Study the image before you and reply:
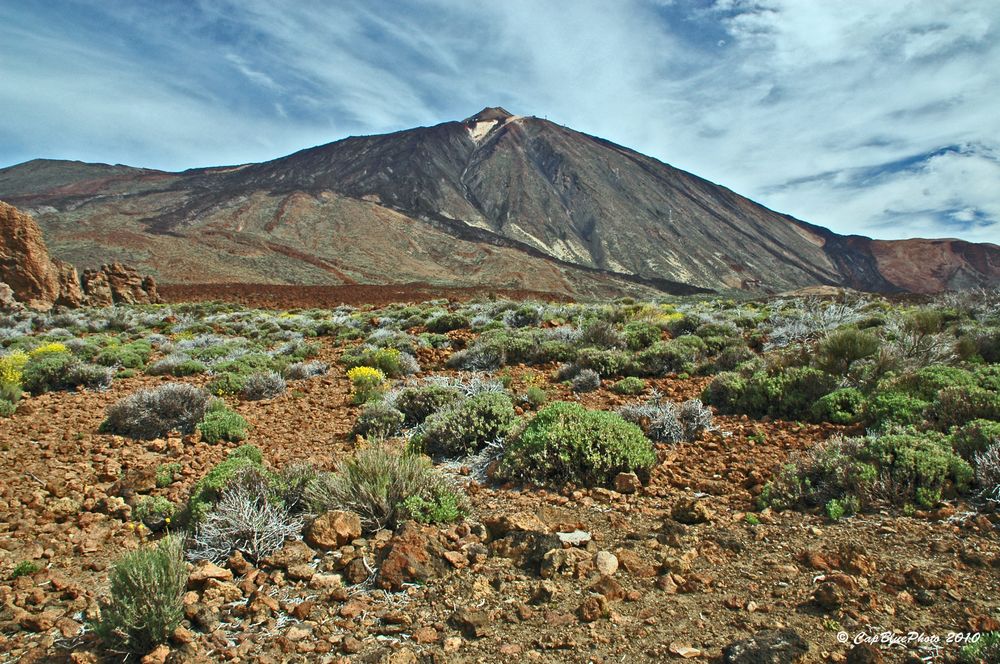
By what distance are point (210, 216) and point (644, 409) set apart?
2952 inches

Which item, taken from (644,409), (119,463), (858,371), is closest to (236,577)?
(119,463)

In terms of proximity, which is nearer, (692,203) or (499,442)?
(499,442)

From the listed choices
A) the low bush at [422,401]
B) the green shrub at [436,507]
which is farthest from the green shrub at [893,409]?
the low bush at [422,401]

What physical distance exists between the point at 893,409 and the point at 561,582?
373 cm

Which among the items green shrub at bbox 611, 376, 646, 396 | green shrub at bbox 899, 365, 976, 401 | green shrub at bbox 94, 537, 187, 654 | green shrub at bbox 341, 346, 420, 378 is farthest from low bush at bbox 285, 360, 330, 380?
green shrub at bbox 899, 365, 976, 401

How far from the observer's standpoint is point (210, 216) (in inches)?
2694

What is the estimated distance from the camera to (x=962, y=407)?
4363 mm

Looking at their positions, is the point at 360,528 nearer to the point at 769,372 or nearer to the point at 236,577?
the point at 236,577

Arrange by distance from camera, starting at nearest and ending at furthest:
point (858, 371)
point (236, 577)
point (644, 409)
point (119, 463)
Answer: point (236, 577)
point (119, 463)
point (644, 409)
point (858, 371)

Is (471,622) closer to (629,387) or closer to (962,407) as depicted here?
(962,407)

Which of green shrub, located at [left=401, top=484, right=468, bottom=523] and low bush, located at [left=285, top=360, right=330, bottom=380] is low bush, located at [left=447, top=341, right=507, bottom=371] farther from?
green shrub, located at [left=401, top=484, right=468, bottom=523]

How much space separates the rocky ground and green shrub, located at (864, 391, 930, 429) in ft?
4.74

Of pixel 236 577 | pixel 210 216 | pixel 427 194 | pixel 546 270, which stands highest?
pixel 427 194

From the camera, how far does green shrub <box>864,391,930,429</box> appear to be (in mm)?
4512
